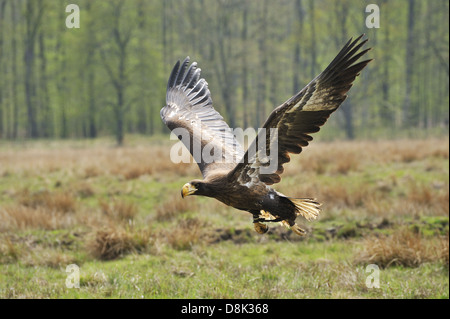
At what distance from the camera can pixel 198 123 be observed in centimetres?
512

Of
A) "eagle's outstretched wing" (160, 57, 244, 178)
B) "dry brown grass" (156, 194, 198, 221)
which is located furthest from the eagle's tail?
"dry brown grass" (156, 194, 198, 221)

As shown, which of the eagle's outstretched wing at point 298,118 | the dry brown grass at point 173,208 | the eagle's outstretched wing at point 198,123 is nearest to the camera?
the eagle's outstretched wing at point 298,118

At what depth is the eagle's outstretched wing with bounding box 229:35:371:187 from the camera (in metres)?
3.24

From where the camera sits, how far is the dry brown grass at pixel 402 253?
6191mm

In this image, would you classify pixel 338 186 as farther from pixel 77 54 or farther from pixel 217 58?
pixel 77 54

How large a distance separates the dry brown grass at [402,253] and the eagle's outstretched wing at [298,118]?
3301 mm

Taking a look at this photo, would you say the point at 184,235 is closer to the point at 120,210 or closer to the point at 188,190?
the point at 120,210

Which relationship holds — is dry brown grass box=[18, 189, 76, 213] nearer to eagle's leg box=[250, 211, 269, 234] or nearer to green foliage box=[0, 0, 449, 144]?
eagle's leg box=[250, 211, 269, 234]

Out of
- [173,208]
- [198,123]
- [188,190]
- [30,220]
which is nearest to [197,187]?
[188,190]

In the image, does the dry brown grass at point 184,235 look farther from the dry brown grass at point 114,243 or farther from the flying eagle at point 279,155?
the flying eagle at point 279,155

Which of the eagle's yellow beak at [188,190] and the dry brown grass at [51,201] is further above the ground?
the eagle's yellow beak at [188,190]

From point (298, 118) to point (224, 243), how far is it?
4.01 metres

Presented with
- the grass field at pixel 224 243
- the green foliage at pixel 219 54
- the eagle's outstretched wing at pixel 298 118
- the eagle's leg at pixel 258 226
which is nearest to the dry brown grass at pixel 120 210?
the grass field at pixel 224 243

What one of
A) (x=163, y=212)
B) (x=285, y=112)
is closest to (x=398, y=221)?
(x=163, y=212)
